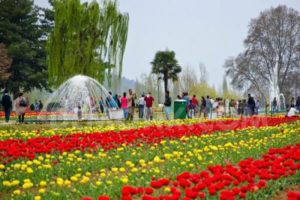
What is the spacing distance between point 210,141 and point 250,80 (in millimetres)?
41199

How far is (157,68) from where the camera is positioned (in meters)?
53.0

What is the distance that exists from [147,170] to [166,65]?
154 feet

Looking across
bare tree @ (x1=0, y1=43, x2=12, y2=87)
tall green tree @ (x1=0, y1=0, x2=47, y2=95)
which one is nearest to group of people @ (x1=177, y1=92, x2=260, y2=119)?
bare tree @ (x1=0, y1=43, x2=12, y2=87)

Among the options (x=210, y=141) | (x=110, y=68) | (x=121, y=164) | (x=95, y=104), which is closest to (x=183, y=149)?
(x=210, y=141)

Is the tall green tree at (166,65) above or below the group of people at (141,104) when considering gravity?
above

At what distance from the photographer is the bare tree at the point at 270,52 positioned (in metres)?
48.5

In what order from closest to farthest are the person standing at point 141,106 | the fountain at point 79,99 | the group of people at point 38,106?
1. the fountain at point 79,99
2. the person standing at point 141,106
3. the group of people at point 38,106

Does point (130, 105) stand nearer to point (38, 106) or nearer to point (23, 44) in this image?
point (38, 106)

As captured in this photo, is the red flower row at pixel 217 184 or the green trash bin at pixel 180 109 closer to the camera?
the red flower row at pixel 217 184

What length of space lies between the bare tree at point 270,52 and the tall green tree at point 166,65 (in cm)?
695

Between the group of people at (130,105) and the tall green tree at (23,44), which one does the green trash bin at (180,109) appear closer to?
the group of people at (130,105)

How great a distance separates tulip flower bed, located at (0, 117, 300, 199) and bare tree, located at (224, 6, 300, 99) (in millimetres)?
39339

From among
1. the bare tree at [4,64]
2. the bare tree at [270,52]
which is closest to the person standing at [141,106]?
the bare tree at [4,64]

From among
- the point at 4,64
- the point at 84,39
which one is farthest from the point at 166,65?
the point at 84,39
